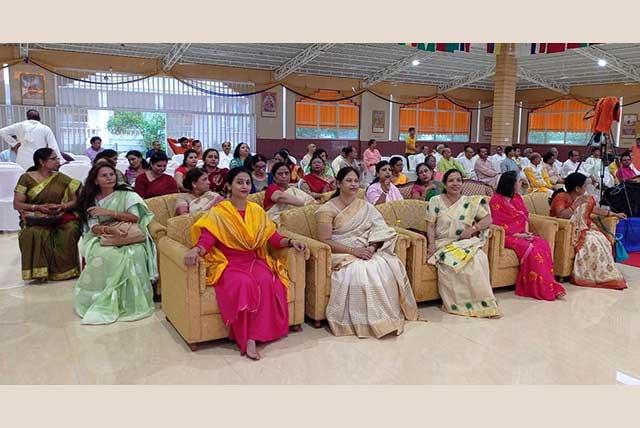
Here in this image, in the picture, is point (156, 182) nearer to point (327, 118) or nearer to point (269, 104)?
point (269, 104)

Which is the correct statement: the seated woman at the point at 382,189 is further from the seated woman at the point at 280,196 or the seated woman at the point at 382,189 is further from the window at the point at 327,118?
the window at the point at 327,118

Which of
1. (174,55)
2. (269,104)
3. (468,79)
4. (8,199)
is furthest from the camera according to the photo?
(468,79)

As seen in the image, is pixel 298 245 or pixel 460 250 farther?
pixel 460 250

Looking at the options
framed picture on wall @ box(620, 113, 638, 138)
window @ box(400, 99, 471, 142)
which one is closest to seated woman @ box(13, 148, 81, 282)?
window @ box(400, 99, 471, 142)

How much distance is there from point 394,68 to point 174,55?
5.86 m

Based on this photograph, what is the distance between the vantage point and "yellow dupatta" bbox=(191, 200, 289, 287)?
321 centimetres

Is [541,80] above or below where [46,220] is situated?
above

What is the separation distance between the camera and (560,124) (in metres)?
17.4

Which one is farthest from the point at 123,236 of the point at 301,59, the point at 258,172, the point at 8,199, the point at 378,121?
the point at 378,121

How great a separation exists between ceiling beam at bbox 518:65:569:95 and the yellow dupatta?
14.0m

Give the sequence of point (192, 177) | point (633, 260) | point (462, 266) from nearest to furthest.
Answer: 1. point (462, 266)
2. point (192, 177)
3. point (633, 260)

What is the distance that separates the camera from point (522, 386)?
2756 mm

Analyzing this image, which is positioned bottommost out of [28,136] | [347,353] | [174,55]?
[347,353]

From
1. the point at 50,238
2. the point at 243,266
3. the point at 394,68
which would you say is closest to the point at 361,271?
the point at 243,266
